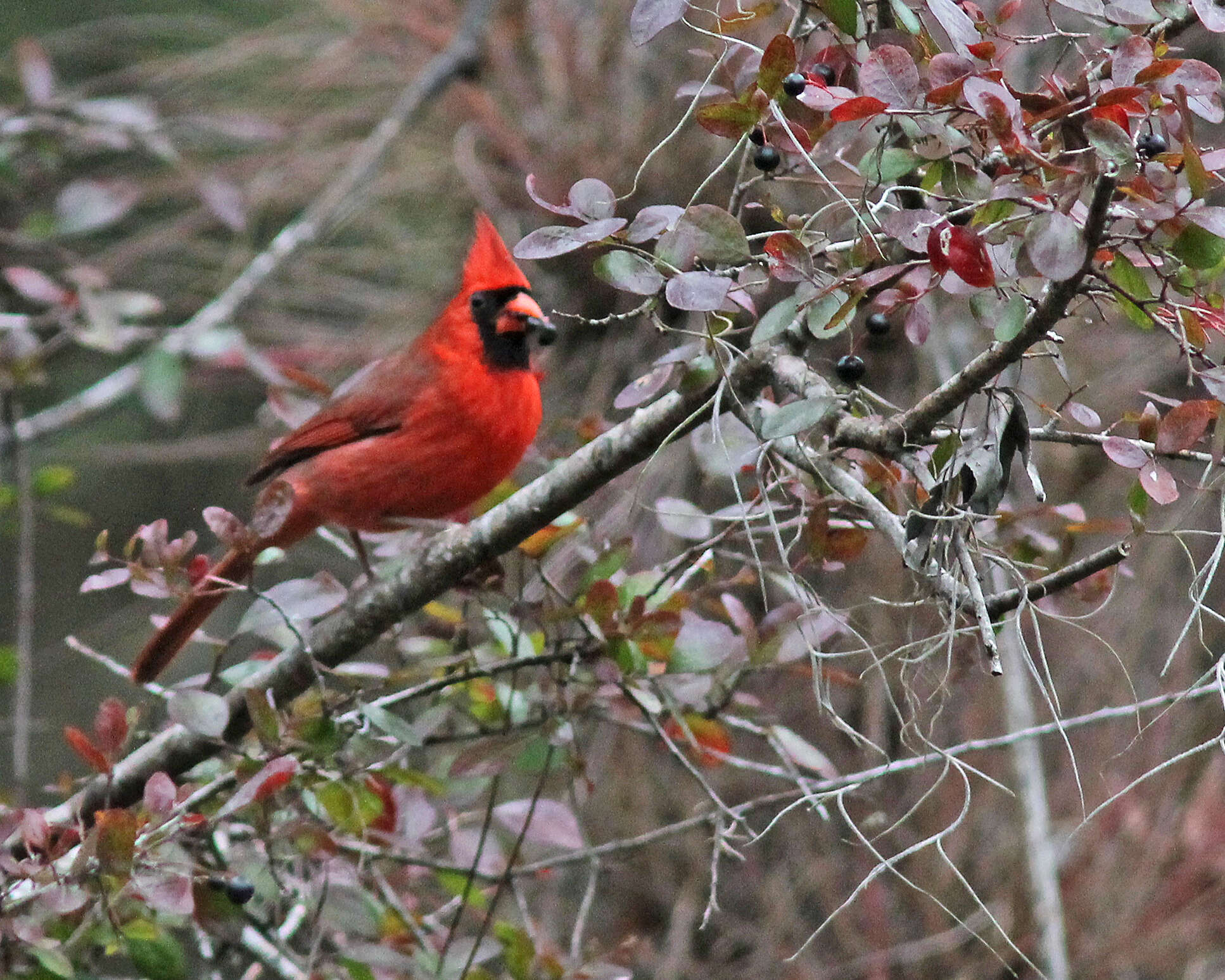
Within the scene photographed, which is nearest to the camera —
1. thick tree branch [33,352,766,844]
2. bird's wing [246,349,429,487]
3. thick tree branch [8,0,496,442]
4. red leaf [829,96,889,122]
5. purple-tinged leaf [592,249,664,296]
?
red leaf [829,96,889,122]

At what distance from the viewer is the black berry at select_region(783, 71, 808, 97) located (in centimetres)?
104

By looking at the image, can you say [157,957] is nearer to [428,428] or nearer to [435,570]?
[435,570]

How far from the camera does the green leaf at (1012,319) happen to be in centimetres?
95

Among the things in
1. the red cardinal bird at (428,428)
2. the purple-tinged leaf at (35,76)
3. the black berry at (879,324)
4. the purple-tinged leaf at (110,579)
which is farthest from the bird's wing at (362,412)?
the black berry at (879,324)

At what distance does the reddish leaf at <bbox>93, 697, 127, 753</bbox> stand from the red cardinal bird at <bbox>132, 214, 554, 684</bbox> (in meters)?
0.61

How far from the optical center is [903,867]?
2170 millimetres

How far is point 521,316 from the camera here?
2.13 meters

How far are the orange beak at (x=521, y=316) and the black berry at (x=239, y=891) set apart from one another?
0.96 meters

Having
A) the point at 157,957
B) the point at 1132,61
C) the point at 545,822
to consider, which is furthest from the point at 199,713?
the point at 1132,61

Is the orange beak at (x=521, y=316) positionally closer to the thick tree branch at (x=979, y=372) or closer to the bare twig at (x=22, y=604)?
the bare twig at (x=22, y=604)

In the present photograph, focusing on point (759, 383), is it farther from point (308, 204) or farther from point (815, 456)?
point (308, 204)

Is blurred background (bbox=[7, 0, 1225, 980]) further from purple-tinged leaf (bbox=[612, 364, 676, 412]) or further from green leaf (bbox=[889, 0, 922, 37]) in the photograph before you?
green leaf (bbox=[889, 0, 922, 37])

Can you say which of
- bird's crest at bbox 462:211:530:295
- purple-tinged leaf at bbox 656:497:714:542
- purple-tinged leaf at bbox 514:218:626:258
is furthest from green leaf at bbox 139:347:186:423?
purple-tinged leaf at bbox 514:218:626:258

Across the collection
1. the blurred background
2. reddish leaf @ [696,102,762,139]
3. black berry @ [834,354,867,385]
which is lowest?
the blurred background
